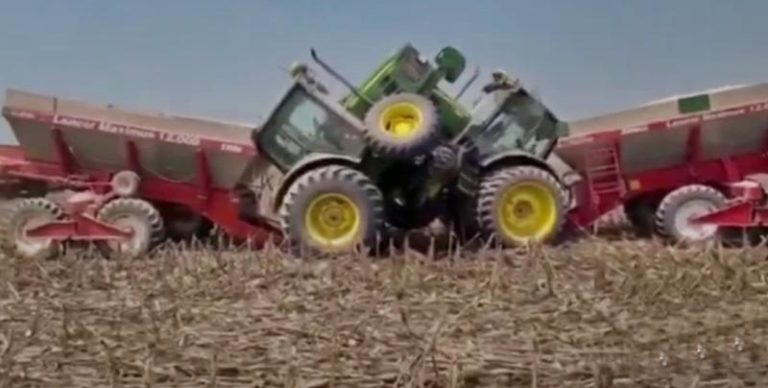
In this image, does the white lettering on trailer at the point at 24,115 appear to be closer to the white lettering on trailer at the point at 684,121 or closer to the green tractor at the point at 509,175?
the green tractor at the point at 509,175

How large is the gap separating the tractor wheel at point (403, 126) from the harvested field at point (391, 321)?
188 centimetres

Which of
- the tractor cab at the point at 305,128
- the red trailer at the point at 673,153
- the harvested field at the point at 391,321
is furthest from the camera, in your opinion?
the red trailer at the point at 673,153

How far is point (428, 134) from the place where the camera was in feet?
32.3

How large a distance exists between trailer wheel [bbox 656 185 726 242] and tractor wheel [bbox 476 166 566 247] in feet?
3.74

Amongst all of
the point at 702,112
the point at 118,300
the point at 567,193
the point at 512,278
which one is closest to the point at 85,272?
the point at 118,300

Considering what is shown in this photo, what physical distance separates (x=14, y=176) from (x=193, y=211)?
1.76 metres

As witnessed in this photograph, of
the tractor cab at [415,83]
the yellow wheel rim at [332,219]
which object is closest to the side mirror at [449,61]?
the tractor cab at [415,83]

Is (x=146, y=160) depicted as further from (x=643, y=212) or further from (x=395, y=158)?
(x=643, y=212)

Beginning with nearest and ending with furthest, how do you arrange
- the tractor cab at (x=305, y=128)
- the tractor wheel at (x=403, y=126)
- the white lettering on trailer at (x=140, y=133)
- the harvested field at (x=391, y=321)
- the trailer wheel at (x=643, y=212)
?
the harvested field at (x=391, y=321)
the tractor wheel at (x=403, y=126)
the tractor cab at (x=305, y=128)
the white lettering on trailer at (x=140, y=133)
the trailer wheel at (x=643, y=212)

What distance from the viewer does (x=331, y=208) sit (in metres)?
10.1

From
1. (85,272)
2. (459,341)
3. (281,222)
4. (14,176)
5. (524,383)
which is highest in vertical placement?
(14,176)

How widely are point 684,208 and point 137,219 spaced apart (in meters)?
4.93

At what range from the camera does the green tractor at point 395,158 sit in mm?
9984

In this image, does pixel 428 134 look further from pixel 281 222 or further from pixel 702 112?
pixel 702 112
